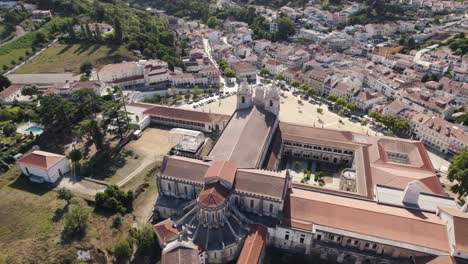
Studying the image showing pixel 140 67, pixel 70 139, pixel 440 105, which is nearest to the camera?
pixel 70 139

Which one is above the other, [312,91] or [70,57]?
[70,57]

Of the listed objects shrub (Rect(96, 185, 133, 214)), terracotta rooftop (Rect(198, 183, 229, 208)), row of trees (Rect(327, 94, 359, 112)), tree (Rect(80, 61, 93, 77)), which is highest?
terracotta rooftop (Rect(198, 183, 229, 208))

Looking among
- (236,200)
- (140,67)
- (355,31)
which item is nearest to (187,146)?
(236,200)

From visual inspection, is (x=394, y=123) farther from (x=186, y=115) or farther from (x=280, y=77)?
(x=186, y=115)

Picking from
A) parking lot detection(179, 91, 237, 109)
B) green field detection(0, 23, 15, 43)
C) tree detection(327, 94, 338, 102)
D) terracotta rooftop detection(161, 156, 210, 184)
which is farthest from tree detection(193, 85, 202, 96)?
green field detection(0, 23, 15, 43)

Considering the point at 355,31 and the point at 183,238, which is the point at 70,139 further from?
the point at 355,31

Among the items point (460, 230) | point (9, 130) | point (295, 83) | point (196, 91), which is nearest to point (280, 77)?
point (295, 83)

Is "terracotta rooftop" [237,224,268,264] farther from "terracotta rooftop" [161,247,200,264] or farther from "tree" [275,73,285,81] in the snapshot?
"tree" [275,73,285,81]
